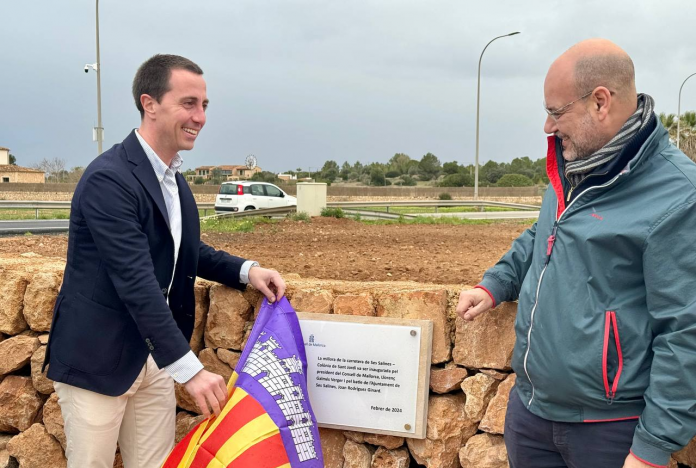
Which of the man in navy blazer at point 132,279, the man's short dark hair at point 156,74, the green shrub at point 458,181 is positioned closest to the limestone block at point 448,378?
the man in navy blazer at point 132,279

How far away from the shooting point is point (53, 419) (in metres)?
3.67

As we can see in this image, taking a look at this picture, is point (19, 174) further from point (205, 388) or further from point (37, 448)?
point (205, 388)

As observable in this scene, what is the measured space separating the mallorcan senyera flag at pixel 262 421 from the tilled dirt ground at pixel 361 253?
1833 millimetres

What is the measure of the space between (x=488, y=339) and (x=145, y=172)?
1594mm

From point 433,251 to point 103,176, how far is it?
16.7ft

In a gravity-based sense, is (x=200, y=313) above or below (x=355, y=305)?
below

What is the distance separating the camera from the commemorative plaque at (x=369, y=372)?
117 inches

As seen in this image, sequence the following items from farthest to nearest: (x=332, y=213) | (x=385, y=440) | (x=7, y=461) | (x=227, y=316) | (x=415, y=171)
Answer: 1. (x=415, y=171)
2. (x=332, y=213)
3. (x=7, y=461)
4. (x=227, y=316)
5. (x=385, y=440)

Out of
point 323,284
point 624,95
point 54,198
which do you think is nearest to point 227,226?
point 323,284

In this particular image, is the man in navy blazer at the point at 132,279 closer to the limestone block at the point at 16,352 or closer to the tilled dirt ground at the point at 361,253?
the limestone block at the point at 16,352

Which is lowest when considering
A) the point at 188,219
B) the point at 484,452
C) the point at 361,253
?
the point at 484,452

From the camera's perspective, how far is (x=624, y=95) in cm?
196

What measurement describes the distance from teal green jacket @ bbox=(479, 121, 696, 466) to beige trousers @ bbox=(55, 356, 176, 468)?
155cm

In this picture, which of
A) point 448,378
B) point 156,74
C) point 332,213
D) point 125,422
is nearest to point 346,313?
point 448,378
